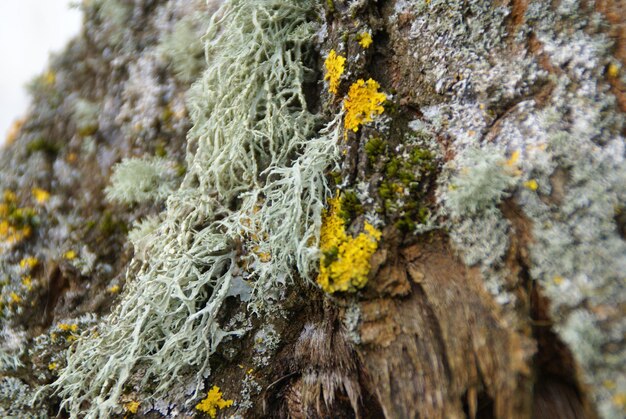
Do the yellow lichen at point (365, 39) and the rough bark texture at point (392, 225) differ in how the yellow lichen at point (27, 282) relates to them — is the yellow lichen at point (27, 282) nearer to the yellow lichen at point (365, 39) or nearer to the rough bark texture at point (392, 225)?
the rough bark texture at point (392, 225)

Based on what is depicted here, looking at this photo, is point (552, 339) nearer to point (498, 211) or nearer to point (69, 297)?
point (498, 211)

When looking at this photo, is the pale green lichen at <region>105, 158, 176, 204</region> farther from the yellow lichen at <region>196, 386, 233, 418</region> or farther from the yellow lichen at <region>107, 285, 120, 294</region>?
the yellow lichen at <region>196, 386, 233, 418</region>

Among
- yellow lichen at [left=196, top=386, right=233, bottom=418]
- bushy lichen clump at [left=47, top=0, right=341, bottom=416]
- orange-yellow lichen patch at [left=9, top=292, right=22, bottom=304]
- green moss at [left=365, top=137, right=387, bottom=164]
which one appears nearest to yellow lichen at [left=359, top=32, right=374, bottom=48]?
bushy lichen clump at [left=47, top=0, right=341, bottom=416]

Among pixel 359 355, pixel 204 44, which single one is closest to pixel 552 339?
pixel 359 355

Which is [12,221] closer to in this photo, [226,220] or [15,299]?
[15,299]

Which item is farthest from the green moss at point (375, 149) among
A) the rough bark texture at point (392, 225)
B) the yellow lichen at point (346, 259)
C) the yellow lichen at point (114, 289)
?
the yellow lichen at point (114, 289)

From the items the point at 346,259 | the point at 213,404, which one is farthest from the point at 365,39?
the point at 213,404
